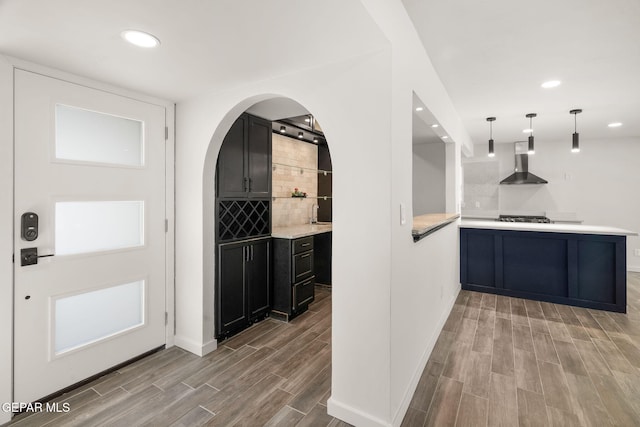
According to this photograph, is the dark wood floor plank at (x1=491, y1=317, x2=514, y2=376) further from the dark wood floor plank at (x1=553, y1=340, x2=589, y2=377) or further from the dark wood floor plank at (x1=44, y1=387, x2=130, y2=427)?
the dark wood floor plank at (x1=44, y1=387, x2=130, y2=427)

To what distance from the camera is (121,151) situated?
8.40 ft

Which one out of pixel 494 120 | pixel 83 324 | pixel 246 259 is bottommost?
pixel 83 324

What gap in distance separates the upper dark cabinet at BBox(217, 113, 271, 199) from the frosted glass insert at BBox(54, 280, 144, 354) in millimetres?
1139

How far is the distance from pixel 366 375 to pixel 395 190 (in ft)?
3.69

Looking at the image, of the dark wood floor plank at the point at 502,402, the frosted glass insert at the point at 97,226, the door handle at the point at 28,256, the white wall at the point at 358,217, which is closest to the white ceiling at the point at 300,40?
the white wall at the point at 358,217

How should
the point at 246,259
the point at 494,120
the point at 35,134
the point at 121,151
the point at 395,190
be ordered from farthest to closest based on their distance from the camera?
the point at 494,120 → the point at 246,259 → the point at 121,151 → the point at 35,134 → the point at 395,190

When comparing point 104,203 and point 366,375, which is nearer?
point 366,375

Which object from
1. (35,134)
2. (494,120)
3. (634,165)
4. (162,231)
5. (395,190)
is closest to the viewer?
(395,190)

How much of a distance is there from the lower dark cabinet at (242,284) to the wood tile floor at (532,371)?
1.78 m

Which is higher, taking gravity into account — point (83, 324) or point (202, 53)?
point (202, 53)

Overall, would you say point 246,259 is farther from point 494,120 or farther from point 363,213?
point 494,120

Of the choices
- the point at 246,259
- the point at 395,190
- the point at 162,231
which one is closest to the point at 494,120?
the point at 395,190

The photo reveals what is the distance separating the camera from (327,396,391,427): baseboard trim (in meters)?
1.85

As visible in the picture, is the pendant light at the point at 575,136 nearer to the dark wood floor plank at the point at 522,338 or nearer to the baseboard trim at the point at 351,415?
the dark wood floor plank at the point at 522,338
